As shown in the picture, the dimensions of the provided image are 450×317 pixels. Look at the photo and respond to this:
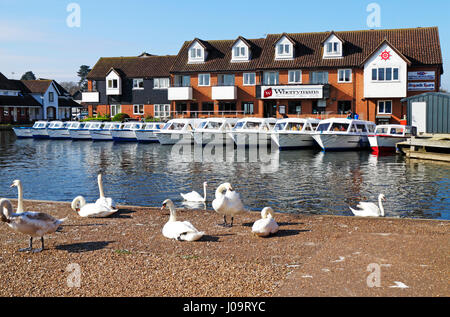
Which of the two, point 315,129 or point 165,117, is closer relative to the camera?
point 315,129

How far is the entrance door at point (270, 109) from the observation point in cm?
5969

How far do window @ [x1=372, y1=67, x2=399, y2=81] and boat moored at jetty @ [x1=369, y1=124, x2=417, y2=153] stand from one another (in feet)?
37.8

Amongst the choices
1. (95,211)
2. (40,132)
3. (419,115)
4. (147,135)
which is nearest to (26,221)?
(95,211)

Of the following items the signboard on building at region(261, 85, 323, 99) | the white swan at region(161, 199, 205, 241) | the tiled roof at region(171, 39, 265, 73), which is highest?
the tiled roof at region(171, 39, 265, 73)

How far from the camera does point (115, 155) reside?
4138cm

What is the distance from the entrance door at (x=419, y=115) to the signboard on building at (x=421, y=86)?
1071 centimetres

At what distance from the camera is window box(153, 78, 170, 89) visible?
69.2 meters

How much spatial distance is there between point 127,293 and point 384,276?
4.40 metres

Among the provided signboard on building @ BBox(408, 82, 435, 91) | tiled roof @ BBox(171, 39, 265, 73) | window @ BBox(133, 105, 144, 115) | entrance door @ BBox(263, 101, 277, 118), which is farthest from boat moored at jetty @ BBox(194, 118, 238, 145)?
window @ BBox(133, 105, 144, 115)

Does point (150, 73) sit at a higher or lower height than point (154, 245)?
higher

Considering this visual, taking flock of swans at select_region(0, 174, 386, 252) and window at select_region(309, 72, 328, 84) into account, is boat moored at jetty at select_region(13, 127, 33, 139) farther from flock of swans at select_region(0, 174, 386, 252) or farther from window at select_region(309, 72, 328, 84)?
flock of swans at select_region(0, 174, 386, 252)


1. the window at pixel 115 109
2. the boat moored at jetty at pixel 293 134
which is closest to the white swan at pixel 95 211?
the boat moored at jetty at pixel 293 134
